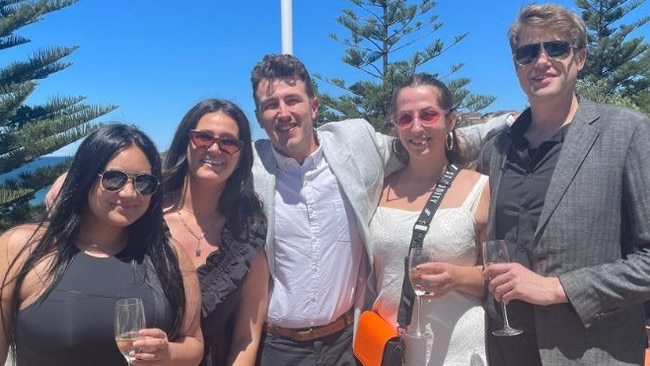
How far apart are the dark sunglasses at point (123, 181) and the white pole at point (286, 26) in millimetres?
3834

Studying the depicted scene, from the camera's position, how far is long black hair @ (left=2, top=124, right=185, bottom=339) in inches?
96.3

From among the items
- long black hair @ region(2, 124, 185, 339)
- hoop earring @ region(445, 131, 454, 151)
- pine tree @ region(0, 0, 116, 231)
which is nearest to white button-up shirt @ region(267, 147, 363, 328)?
hoop earring @ region(445, 131, 454, 151)

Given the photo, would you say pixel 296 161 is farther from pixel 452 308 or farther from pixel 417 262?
pixel 452 308

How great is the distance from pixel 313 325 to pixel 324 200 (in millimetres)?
679

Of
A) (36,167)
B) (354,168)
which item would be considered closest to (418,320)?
(354,168)

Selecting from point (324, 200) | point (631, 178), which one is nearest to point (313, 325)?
point (324, 200)

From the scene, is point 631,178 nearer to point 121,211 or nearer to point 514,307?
point 514,307

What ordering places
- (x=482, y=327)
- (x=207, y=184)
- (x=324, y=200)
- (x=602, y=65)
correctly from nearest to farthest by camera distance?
1. (x=482, y=327)
2. (x=207, y=184)
3. (x=324, y=200)
4. (x=602, y=65)

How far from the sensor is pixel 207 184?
3.14 m

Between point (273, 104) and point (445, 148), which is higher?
point (273, 104)

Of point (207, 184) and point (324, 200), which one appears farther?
point (324, 200)

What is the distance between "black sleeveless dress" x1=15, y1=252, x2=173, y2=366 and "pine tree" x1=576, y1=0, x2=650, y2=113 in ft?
78.2

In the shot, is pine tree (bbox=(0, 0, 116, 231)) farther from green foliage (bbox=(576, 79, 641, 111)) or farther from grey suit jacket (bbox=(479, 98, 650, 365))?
green foliage (bbox=(576, 79, 641, 111))

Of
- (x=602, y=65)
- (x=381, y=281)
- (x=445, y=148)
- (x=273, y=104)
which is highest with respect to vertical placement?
(x=602, y=65)
